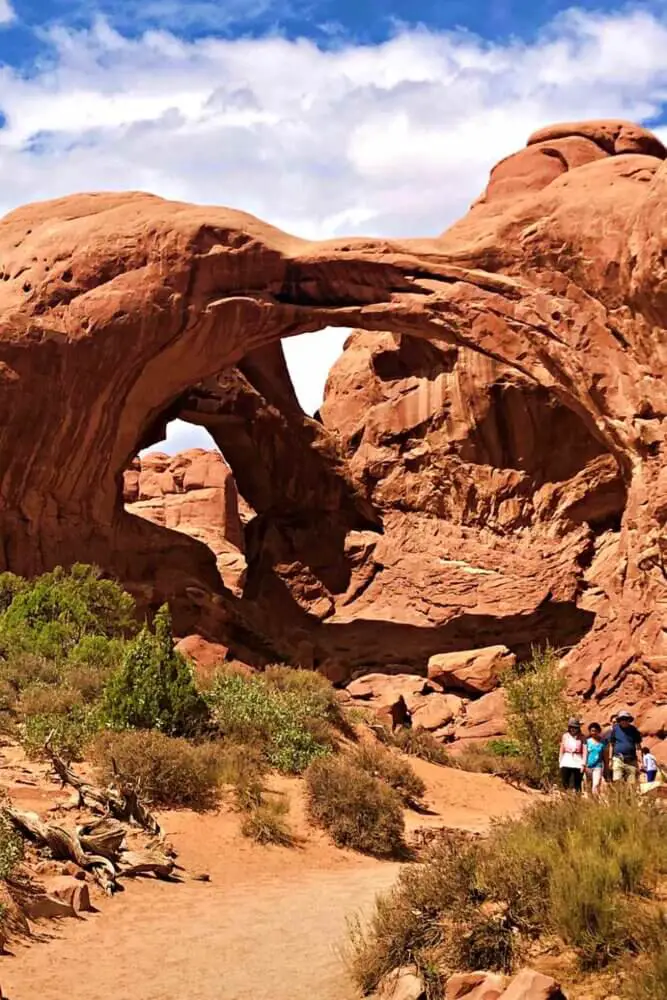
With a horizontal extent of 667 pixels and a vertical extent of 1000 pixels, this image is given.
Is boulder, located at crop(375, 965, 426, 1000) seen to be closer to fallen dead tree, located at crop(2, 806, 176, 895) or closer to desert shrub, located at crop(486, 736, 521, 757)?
fallen dead tree, located at crop(2, 806, 176, 895)

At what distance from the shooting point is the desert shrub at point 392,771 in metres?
13.2

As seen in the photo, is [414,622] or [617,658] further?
[414,622]

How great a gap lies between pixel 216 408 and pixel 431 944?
23.9 m

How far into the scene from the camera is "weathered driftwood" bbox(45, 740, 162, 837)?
923 cm

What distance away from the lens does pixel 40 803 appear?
9.32 m

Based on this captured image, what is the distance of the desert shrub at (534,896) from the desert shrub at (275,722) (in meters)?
6.14

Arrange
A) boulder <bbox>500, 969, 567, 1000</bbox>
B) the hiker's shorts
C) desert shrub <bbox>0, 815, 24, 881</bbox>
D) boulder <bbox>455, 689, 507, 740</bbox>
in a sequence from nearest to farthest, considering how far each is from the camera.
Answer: boulder <bbox>500, 969, 567, 1000</bbox> → desert shrub <bbox>0, 815, 24, 881</bbox> → the hiker's shorts → boulder <bbox>455, 689, 507, 740</bbox>

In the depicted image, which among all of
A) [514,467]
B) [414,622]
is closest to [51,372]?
[414,622]

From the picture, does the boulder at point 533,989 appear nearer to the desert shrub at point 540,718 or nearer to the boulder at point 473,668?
the desert shrub at point 540,718

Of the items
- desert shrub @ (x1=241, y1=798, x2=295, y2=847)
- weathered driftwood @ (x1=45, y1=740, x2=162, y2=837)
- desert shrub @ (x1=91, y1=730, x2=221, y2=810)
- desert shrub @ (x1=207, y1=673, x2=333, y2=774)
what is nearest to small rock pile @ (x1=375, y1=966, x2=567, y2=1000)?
weathered driftwood @ (x1=45, y1=740, x2=162, y2=837)

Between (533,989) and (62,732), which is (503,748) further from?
(533,989)

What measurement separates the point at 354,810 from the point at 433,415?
20099 mm

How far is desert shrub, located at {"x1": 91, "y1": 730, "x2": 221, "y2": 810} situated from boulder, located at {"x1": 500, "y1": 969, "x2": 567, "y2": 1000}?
20.1ft

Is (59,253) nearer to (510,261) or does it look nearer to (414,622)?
(510,261)
